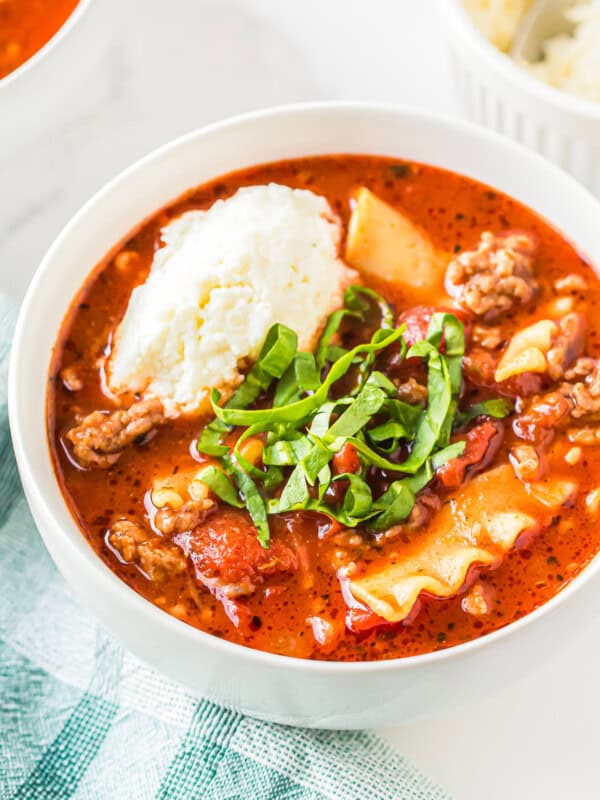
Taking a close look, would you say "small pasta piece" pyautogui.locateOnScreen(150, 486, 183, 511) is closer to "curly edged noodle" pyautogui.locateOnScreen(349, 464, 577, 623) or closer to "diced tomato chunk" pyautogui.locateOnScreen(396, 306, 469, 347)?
"curly edged noodle" pyautogui.locateOnScreen(349, 464, 577, 623)

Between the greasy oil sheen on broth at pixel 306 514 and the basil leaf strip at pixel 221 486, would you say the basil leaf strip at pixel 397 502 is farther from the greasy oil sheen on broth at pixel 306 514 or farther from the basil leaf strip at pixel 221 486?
the basil leaf strip at pixel 221 486

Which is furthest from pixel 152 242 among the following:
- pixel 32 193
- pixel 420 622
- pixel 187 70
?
pixel 420 622

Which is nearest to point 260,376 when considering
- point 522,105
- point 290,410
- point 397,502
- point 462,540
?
point 290,410

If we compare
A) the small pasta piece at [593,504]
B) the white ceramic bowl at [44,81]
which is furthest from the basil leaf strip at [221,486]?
the white ceramic bowl at [44,81]

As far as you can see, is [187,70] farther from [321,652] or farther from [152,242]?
[321,652]

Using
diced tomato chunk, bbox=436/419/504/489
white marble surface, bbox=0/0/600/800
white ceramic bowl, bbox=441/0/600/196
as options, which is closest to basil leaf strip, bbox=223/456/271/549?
diced tomato chunk, bbox=436/419/504/489

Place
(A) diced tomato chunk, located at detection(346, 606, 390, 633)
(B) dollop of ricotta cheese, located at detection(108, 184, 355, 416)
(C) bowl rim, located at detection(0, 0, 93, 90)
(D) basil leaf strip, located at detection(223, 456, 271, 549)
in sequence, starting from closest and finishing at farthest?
(A) diced tomato chunk, located at detection(346, 606, 390, 633), (D) basil leaf strip, located at detection(223, 456, 271, 549), (B) dollop of ricotta cheese, located at detection(108, 184, 355, 416), (C) bowl rim, located at detection(0, 0, 93, 90)

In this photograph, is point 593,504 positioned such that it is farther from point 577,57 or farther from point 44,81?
point 44,81

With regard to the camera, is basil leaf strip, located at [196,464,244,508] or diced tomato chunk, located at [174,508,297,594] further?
basil leaf strip, located at [196,464,244,508]
